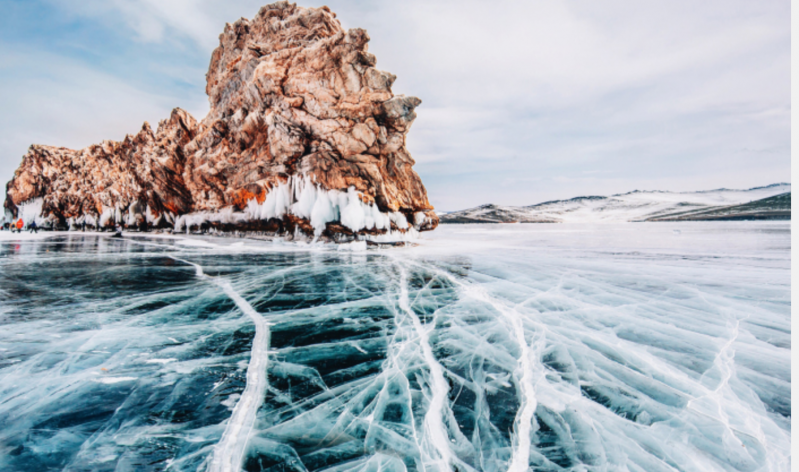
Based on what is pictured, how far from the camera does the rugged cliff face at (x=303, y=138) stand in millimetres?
19984

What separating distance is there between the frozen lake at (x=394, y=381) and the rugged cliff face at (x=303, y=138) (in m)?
14.2

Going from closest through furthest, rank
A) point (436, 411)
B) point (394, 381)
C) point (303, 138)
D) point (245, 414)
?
point (245, 414)
point (436, 411)
point (394, 381)
point (303, 138)

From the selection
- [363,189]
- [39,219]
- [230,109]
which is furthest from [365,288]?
[39,219]

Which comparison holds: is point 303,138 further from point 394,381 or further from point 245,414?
point 245,414

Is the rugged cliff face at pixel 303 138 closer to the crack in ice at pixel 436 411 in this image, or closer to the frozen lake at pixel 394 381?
the frozen lake at pixel 394 381

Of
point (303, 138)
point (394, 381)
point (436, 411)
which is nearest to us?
point (436, 411)

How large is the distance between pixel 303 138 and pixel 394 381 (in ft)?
68.0

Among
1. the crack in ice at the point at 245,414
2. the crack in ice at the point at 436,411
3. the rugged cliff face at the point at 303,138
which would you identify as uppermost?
the rugged cliff face at the point at 303,138

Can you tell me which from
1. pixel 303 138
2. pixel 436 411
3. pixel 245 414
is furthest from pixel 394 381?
pixel 303 138

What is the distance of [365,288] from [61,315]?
213 inches

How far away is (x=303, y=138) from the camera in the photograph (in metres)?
21.0

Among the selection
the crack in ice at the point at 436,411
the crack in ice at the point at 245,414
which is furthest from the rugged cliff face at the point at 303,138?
the crack in ice at the point at 436,411

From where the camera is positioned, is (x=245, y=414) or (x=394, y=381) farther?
(x=394, y=381)

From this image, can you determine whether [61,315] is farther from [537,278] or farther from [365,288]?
[537,278]
